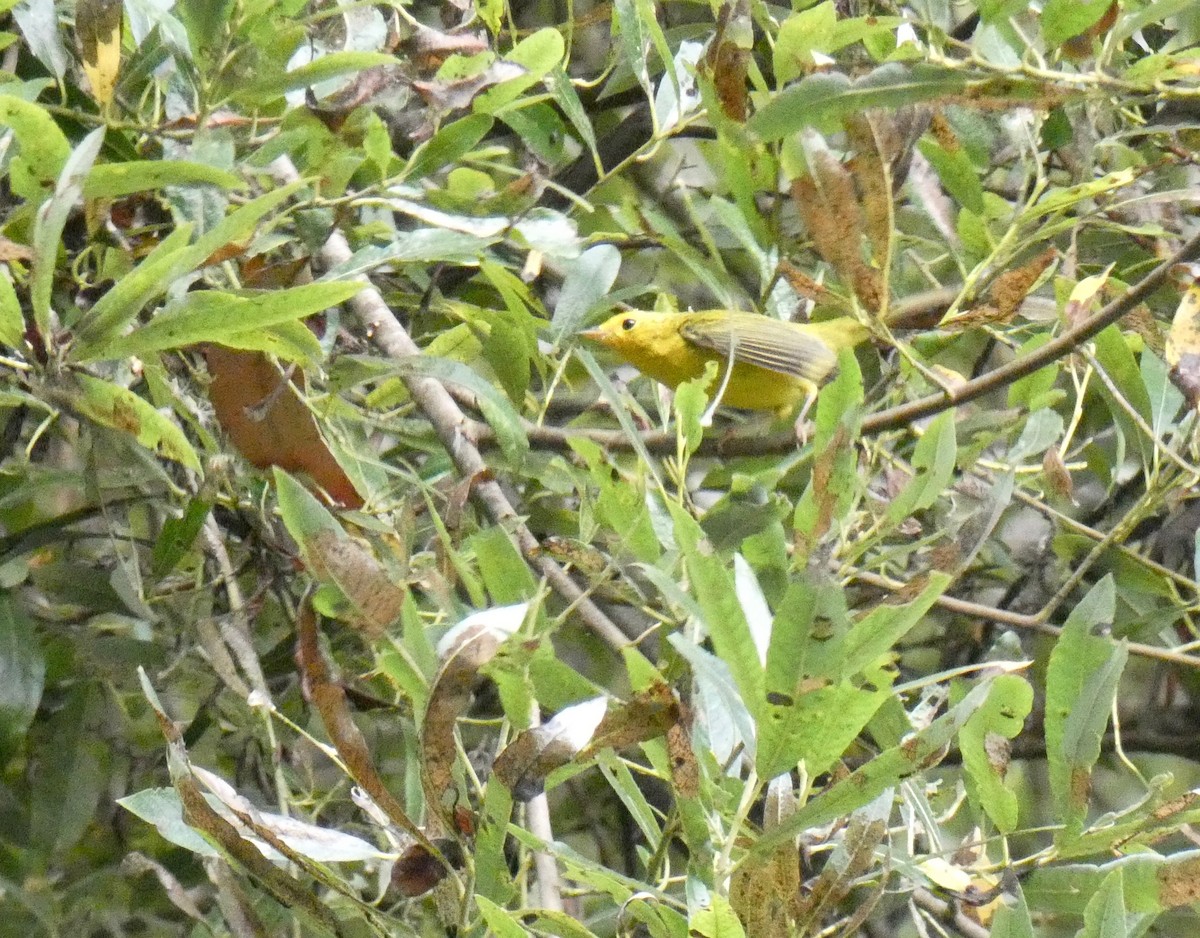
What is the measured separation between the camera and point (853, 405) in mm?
1032

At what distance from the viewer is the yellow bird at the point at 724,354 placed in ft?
7.59

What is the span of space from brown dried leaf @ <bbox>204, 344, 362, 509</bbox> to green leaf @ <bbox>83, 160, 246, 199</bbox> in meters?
0.25

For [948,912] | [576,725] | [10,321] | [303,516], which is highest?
[10,321]

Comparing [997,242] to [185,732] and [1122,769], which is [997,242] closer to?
[185,732]

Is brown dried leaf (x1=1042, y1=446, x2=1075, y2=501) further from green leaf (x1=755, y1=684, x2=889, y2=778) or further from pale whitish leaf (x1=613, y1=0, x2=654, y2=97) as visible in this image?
green leaf (x1=755, y1=684, x2=889, y2=778)

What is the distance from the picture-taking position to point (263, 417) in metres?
1.35

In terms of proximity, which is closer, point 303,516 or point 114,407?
point 303,516

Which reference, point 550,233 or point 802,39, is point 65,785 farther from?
point 802,39

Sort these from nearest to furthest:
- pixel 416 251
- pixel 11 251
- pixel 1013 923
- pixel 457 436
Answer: pixel 1013 923 → pixel 11 251 → pixel 416 251 → pixel 457 436

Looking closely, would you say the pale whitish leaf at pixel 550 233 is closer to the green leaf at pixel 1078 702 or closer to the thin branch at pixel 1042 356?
the thin branch at pixel 1042 356

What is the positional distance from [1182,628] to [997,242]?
104 cm

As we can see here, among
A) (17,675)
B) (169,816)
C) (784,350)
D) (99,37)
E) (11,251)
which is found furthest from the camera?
(784,350)

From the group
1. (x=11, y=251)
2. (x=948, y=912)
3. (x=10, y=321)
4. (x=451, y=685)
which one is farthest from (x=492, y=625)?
(x=948, y=912)

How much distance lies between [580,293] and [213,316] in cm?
54
